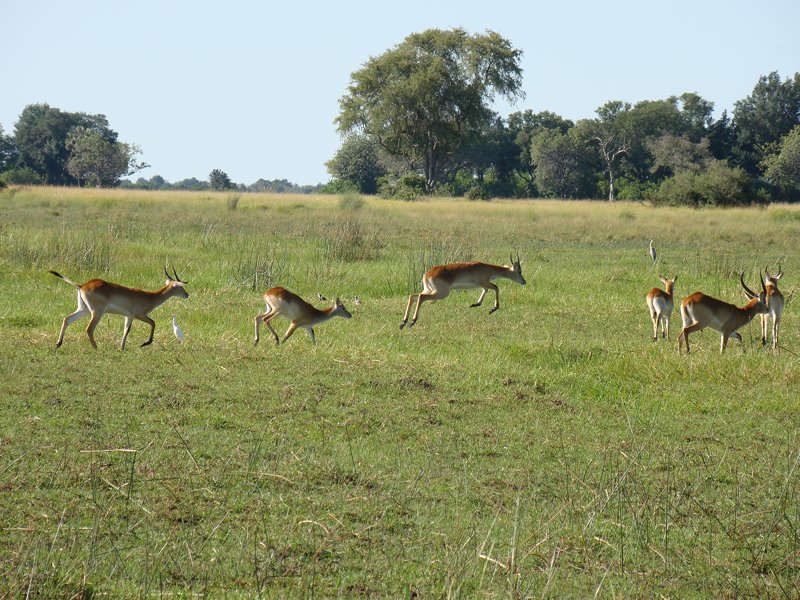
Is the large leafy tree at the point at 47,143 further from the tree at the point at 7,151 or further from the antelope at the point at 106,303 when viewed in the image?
the antelope at the point at 106,303

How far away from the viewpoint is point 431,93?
46688mm

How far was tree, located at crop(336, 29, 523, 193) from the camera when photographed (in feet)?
155

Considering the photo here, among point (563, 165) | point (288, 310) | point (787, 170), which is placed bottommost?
point (288, 310)

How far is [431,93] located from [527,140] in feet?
51.7

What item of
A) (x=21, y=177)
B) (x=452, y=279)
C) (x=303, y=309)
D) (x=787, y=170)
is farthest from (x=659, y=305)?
(x=21, y=177)

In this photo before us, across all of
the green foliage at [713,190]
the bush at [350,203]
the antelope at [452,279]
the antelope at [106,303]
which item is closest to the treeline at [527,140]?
the green foliage at [713,190]

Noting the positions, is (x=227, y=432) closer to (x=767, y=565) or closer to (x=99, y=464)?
(x=99, y=464)

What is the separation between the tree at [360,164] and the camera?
6425cm

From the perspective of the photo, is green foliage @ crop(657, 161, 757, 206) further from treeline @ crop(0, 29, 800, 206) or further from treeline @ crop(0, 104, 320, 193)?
treeline @ crop(0, 104, 320, 193)

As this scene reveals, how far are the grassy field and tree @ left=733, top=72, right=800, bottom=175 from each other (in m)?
48.1

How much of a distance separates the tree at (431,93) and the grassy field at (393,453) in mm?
35153

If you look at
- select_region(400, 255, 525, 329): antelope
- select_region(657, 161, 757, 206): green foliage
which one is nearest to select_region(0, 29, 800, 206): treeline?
select_region(657, 161, 757, 206): green foliage

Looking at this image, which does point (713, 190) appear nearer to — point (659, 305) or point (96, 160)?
point (659, 305)

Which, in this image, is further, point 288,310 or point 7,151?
point 7,151
